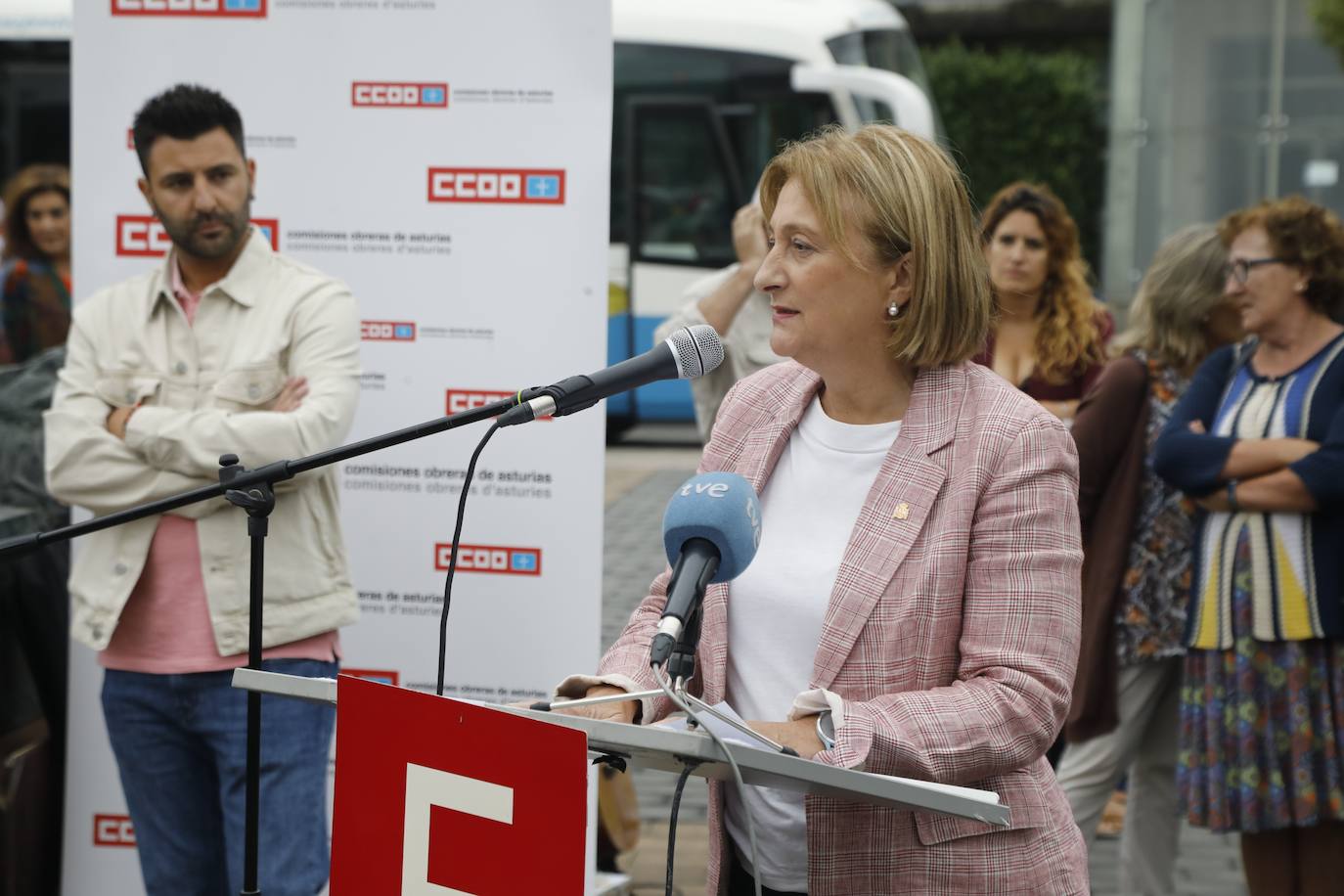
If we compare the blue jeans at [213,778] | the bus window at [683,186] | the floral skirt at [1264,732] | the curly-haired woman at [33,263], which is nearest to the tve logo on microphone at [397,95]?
the blue jeans at [213,778]

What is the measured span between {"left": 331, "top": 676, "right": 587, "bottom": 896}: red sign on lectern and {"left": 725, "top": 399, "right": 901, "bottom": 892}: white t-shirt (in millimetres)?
535

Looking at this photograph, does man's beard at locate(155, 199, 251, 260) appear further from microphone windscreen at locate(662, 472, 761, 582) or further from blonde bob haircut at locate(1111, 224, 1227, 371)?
blonde bob haircut at locate(1111, 224, 1227, 371)

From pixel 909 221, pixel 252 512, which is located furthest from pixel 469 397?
pixel 909 221

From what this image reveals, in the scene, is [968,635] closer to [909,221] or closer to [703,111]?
[909,221]

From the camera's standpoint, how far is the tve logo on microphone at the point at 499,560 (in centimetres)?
406

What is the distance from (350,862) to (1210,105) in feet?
61.1

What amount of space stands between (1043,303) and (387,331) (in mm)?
2280

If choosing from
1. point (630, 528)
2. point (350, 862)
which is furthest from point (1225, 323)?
point (630, 528)

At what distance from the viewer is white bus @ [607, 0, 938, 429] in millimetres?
12648

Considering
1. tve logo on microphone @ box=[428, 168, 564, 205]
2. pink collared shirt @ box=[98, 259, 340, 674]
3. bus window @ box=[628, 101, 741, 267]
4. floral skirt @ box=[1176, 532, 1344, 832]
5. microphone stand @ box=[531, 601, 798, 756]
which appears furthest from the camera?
bus window @ box=[628, 101, 741, 267]

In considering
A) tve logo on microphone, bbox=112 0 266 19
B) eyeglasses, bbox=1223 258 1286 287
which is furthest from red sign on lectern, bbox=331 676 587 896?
eyeglasses, bbox=1223 258 1286 287

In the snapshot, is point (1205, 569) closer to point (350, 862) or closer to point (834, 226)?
Answer: point (834, 226)

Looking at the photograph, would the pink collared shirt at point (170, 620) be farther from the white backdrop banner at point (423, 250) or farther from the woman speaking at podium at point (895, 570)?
the woman speaking at podium at point (895, 570)

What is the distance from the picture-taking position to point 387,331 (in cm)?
416
